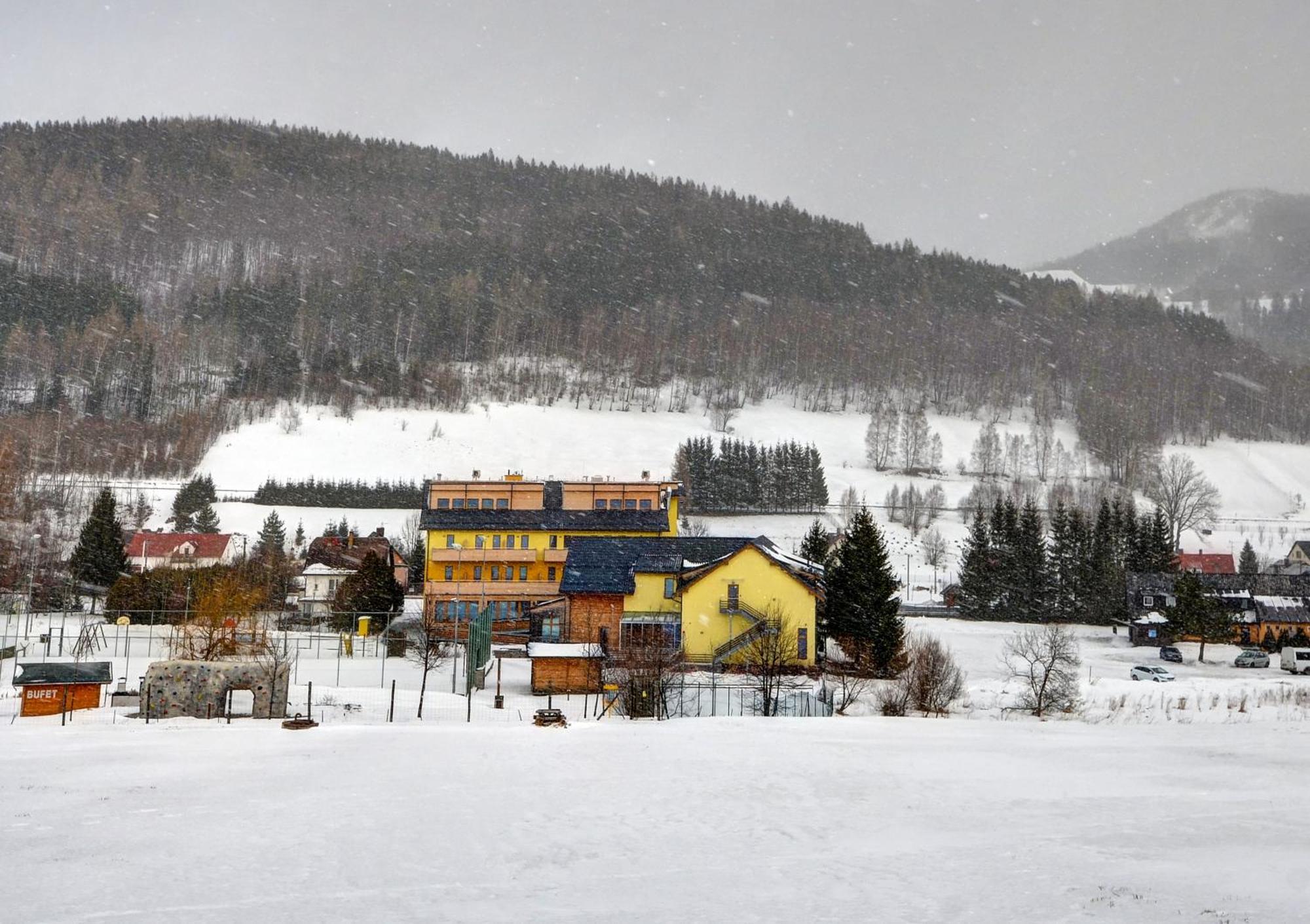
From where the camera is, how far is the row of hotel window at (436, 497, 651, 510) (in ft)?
178

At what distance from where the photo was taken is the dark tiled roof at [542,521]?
2063 inches

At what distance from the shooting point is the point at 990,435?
429 feet

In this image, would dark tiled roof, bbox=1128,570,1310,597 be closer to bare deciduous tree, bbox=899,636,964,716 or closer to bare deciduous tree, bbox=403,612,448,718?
bare deciduous tree, bbox=899,636,964,716

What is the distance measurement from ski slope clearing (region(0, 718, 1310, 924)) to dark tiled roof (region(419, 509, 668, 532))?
29.5 metres

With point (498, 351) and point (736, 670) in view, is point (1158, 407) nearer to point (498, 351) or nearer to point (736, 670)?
point (498, 351)

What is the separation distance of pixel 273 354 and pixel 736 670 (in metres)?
146

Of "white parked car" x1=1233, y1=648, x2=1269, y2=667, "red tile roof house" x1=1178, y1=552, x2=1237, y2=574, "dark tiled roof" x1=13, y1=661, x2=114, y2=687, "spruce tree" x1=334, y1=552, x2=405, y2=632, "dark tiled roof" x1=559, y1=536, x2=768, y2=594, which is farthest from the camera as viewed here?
"red tile roof house" x1=1178, y1=552, x2=1237, y2=574

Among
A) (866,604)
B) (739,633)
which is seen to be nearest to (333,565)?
(739,633)

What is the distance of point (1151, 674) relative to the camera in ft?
125

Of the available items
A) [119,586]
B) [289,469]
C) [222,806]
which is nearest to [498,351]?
[289,469]

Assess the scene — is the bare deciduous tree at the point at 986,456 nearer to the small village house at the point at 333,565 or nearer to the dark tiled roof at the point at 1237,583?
the dark tiled roof at the point at 1237,583

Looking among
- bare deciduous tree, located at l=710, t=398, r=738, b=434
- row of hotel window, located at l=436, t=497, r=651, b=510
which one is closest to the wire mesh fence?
row of hotel window, located at l=436, t=497, r=651, b=510

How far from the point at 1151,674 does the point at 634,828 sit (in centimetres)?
3247

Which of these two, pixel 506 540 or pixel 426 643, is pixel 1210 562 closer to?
pixel 506 540
